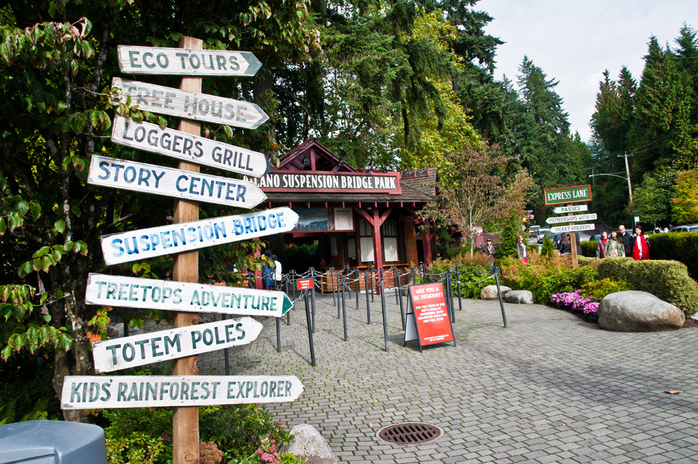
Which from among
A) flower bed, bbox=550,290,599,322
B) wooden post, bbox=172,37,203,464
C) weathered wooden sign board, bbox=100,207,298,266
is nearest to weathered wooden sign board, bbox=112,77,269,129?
wooden post, bbox=172,37,203,464

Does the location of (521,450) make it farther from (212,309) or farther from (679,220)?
(679,220)

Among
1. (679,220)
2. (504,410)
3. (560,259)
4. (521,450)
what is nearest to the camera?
(521,450)

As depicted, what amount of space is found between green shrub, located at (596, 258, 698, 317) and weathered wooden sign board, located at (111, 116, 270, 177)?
9655 mm

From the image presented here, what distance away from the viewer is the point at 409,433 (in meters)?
4.91

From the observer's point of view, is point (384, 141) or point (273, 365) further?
point (384, 141)

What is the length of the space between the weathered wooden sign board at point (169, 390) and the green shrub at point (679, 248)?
14313mm

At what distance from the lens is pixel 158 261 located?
4031 mm

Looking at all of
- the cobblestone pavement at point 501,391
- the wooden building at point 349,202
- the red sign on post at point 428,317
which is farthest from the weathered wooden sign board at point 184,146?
the wooden building at point 349,202

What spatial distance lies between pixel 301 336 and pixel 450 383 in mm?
4332

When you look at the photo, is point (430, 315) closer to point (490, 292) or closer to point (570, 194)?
point (490, 292)

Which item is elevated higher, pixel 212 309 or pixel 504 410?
pixel 212 309

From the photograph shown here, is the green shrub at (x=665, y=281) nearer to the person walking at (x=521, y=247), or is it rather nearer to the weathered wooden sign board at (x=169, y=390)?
the person walking at (x=521, y=247)

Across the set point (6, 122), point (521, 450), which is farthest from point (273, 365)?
point (6, 122)

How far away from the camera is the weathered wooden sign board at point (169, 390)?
3.08 m
